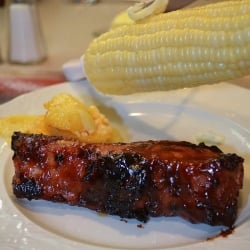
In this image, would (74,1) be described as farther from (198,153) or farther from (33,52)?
(198,153)

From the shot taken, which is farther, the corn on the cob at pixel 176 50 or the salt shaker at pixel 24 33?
the salt shaker at pixel 24 33

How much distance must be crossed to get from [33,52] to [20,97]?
0.77m

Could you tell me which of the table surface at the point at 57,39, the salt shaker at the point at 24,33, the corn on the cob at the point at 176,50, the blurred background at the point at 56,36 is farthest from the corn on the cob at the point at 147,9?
the salt shaker at the point at 24,33

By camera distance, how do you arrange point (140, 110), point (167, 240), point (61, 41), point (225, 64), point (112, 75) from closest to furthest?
point (167, 240) → point (225, 64) → point (112, 75) → point (140, 110) → point (61, 41)

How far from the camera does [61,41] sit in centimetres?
287

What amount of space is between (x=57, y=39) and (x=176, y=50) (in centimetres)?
171

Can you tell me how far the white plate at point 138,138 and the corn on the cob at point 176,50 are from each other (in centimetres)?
21

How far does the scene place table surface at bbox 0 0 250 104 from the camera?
197 cm

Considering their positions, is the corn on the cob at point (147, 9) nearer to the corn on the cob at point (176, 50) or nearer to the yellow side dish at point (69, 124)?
the corn on the cob at point (176, 50)

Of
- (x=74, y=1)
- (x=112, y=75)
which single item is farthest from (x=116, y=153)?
(x=74, y=1)

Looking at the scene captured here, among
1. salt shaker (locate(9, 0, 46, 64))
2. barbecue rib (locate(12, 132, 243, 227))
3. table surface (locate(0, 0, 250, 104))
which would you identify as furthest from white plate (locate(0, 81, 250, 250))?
salt shaker (locate(9, 0, 46, 64))

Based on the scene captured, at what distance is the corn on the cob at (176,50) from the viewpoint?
1.22 m

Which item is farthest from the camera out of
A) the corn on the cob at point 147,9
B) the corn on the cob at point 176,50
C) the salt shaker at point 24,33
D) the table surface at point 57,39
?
the salt shaker at point 24,33

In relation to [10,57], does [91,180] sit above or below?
above
